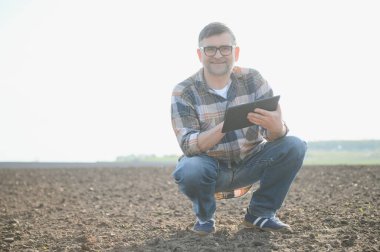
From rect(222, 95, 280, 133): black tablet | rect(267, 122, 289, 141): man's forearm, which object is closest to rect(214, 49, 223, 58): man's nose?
rect(222, 95, 280, 133): black tablet

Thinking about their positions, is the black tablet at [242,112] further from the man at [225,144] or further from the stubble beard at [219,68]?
the stubble beard at [219,68]

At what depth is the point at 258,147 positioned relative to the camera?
4418 millimetres

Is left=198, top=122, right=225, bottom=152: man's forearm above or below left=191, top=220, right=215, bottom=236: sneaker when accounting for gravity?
above

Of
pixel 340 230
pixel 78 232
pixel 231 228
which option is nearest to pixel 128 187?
pixel 78 232

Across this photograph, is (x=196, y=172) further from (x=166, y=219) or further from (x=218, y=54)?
(x=166, y=219)

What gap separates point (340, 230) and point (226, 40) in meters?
1.98

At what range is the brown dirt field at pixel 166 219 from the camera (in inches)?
158

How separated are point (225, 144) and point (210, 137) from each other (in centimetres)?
37

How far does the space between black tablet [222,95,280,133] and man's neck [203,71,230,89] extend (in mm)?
605

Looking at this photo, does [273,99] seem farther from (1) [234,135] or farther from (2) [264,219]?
(2) [264,219]

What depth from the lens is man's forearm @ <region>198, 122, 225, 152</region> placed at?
3918 millimetres

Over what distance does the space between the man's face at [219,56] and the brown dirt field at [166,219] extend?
1.46m

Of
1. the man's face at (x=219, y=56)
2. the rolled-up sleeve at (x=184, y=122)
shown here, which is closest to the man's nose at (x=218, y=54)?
the man's face at (x=219, y=56)

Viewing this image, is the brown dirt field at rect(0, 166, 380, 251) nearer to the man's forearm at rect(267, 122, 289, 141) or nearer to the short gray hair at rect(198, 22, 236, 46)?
the man's forearm at rect(267, 122, 289, 141)
